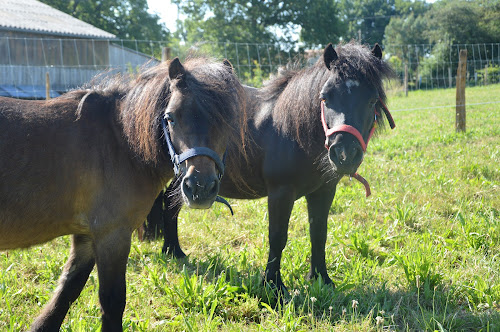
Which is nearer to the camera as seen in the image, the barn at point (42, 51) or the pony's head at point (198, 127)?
the pony's head at point (198, 127)

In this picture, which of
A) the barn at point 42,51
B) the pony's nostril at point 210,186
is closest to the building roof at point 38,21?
the barn at point 42,51

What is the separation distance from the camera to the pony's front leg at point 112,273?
7.45 feet

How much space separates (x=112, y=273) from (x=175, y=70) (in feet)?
4.02

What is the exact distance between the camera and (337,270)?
12.4ft

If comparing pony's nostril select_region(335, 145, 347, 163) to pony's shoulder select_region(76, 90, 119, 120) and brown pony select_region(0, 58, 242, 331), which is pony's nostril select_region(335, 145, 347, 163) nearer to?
brown pony select_region(0, 58, 242, 331)

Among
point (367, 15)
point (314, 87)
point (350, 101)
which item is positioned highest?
point (367, 15)

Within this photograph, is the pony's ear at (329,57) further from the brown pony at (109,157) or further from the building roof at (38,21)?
the building roof at (38,21)

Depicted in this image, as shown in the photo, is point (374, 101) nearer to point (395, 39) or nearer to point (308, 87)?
point (308, 87)

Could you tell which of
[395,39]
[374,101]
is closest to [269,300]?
[374,101]

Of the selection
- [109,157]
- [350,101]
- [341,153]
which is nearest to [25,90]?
[109,157]

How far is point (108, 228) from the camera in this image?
7.42 ft

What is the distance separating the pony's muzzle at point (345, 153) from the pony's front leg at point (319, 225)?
0.83 metres

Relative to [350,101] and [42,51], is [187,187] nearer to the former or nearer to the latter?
[350,101]

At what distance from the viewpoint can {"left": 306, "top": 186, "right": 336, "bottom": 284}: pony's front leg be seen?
3586 mm
